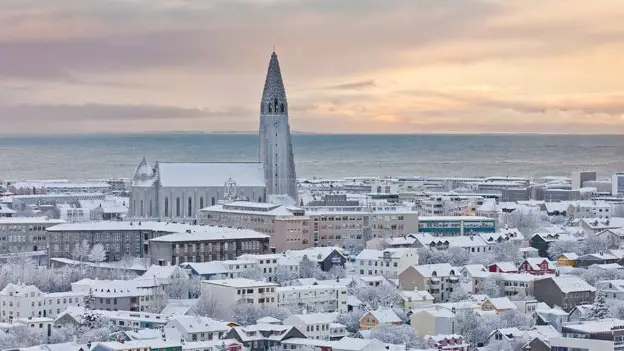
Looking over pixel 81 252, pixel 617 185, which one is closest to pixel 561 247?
pixel 81 252

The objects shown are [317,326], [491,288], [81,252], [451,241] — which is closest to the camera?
[317,326]

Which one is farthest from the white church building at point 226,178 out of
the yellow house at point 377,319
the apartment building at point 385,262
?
the yellow house at point 377,319

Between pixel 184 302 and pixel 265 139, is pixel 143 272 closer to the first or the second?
pixel 184 302

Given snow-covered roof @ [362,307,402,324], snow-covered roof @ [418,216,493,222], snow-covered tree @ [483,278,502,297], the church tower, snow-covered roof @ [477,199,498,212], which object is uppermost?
the church tower

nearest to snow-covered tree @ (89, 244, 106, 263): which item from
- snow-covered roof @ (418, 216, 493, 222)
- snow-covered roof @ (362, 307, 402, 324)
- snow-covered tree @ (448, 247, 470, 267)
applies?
snow-covered tree @ (448, 247, 470, 267)

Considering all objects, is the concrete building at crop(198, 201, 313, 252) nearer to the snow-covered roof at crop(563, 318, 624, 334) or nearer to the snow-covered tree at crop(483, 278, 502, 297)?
the snow-covered tree at crop(483, 278, 502, 297)

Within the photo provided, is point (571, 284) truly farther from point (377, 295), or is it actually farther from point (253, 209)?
point (253, 209)
